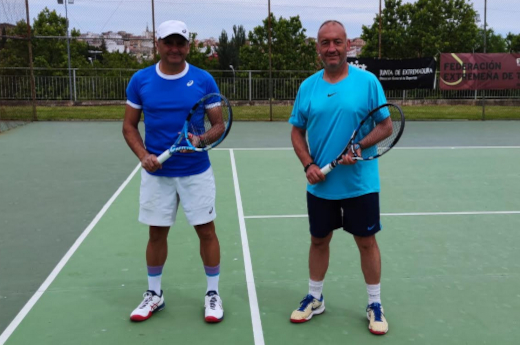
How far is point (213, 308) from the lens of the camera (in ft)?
10.8

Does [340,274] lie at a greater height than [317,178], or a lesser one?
lesser

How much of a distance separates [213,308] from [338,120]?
4.23 ft

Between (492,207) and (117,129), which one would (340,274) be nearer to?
(492,207)

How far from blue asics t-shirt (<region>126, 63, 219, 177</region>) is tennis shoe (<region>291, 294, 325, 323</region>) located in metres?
0.97

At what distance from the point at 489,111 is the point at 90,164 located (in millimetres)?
13175

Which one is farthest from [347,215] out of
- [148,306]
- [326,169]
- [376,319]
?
[148,306]

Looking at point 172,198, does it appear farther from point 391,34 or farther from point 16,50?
point 391,34

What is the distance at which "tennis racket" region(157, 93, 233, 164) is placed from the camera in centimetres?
311

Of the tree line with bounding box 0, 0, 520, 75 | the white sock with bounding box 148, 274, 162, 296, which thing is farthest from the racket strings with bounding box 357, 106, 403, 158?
the tree line with bounding box 0, 0, 520, 75

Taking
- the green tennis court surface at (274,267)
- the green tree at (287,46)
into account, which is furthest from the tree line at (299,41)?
the green tennis court surface at (274,267)

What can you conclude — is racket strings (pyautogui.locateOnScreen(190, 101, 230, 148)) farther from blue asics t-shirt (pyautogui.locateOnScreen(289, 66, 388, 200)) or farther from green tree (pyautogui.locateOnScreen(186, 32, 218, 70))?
green tree (pyautogui.locateOnScreen(186, 32, 218, 70))

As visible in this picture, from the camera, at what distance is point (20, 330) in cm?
318

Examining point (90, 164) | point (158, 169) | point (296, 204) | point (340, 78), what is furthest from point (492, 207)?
point (90, 164)

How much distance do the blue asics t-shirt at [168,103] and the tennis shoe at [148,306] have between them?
75 centimetres
